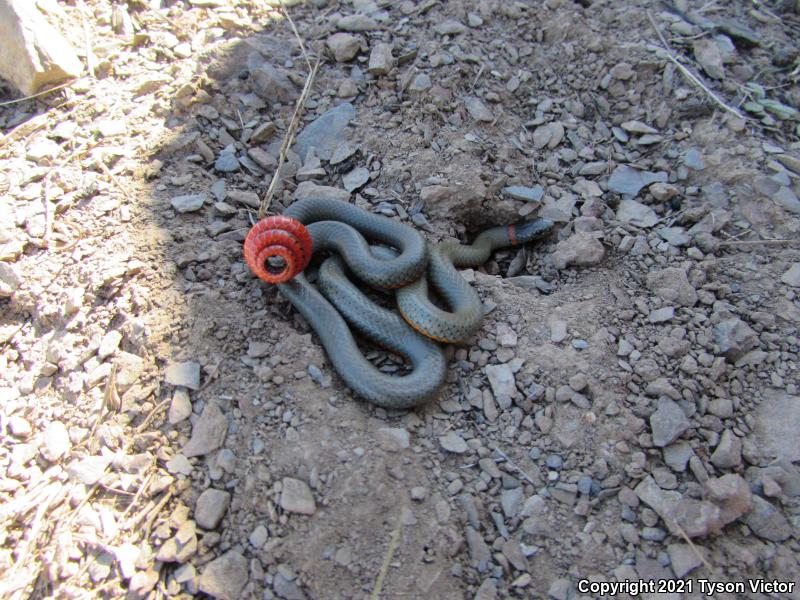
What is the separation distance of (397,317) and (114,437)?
2.09m

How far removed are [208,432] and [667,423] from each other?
295 cm

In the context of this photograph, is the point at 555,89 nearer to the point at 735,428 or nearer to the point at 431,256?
the point at 431,256

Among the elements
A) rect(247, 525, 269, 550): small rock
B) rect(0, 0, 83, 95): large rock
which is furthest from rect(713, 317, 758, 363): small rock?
rect(0, 0, 83, 95): large rock

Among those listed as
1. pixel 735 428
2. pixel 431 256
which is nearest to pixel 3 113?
pixel 431 256

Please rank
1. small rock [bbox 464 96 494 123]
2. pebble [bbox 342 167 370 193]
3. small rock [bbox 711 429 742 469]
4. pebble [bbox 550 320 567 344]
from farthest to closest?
small rock [bbox 464 96 494 123] < pebble [bbox 342 167 370 193] < pebble [bbox 550 320 567 344] < small rock [bbox 711 429 742 469]

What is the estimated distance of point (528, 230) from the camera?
17.5 ft

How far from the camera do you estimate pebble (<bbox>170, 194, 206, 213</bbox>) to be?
468 cm

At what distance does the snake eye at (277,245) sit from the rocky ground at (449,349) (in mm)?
341

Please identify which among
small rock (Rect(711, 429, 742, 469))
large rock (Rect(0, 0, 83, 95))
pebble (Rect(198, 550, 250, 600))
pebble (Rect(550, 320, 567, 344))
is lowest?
small rock (Rect(711, 429, 742, 469))

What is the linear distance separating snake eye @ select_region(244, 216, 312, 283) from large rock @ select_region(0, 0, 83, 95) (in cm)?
328

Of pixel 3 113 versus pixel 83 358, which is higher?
pixel 3 113

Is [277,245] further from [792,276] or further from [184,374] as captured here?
[792,276]

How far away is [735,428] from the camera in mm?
3729

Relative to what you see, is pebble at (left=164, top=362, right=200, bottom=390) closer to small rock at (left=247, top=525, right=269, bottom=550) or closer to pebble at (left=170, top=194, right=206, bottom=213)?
small rock at (left=247, top=525, right=269, bottom=550)
